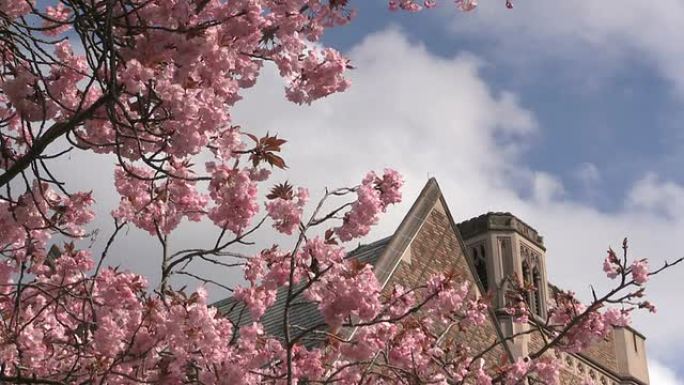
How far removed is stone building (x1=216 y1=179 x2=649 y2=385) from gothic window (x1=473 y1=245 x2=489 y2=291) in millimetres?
22

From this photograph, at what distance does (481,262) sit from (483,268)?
0.18 metres

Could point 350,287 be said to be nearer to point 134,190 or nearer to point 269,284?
point 269,284

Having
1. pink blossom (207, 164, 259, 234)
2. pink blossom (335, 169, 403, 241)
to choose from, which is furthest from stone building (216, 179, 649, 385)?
pink blossom (207, 164, 259, 234)

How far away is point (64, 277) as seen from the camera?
7.70 meters

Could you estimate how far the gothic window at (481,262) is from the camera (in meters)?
21.2

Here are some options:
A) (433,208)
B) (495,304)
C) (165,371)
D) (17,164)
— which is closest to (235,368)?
(165,371)

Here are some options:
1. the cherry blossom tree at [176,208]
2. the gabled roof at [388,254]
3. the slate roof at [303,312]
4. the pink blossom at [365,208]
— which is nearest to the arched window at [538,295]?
the gabled roof at [388,254]

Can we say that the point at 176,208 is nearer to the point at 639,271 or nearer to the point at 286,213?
the point at 286,213

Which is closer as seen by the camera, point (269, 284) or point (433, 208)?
point (269, 284)

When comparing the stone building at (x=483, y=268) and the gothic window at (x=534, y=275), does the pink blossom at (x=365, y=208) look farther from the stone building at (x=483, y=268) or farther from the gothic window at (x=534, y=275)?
the gothic window at (x=534, y=275)

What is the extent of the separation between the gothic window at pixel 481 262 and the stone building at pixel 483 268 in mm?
22

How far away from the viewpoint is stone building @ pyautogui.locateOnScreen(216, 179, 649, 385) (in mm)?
12891

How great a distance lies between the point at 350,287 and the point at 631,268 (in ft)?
11.8

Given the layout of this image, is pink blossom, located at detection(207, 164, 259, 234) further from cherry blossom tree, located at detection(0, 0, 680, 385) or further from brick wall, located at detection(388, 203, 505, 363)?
brick wall, located at detection(388, 203, 505, 363)
